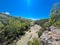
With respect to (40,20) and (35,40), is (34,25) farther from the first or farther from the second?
(35,40)

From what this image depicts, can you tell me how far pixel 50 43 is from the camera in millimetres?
4645

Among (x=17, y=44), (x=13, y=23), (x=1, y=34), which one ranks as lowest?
(x=17, y=44)

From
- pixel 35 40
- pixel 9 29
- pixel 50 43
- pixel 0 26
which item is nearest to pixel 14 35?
pixel 9 29

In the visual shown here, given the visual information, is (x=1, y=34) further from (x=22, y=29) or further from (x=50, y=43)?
(x=50, y=43)

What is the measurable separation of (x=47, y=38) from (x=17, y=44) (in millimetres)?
1601

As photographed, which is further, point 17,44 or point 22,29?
point 22,29

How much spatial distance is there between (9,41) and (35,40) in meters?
1.77

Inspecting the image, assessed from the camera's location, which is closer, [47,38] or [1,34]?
[47,38]

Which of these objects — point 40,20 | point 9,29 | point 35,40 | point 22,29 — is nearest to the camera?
point 35,40

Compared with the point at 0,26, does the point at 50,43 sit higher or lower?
lower

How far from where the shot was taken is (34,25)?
8.58m

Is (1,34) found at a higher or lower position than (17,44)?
higher

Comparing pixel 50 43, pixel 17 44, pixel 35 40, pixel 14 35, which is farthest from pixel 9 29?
pixel 50 43

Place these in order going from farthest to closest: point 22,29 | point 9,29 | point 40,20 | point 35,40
→ point 40,20, point 22,29, point 9,29, point 35,40
